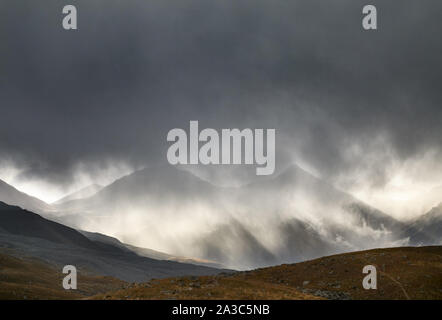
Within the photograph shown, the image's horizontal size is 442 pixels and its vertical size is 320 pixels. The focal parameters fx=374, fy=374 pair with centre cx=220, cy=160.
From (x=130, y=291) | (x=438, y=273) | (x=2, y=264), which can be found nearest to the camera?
(x=130, y=291)

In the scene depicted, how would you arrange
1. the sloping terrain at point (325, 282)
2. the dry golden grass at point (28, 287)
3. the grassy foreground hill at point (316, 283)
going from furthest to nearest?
the dry golden grass at point (28, 287), the grassy foreground hill at point (316, 283), the sloping terrain at point (325, 282)

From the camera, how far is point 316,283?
43875mm

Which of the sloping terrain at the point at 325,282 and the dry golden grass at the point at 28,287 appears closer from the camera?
the sloping terrain at the point at 325,282

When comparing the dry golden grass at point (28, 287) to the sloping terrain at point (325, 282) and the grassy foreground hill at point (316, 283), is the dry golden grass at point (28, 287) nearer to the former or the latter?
the grassy foreground hill at point (316, 283)

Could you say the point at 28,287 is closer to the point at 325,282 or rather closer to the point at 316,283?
the point at 316,283

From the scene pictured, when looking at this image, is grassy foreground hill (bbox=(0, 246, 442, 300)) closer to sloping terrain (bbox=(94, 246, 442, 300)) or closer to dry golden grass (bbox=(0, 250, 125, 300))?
sloping terrain (bbox=(94, 246, 442, 300))

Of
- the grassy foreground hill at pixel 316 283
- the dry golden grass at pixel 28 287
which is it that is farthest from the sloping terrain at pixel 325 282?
the dry golden grass at pixel 28 287

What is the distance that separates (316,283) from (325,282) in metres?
1.04

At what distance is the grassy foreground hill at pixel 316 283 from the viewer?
101 ft
